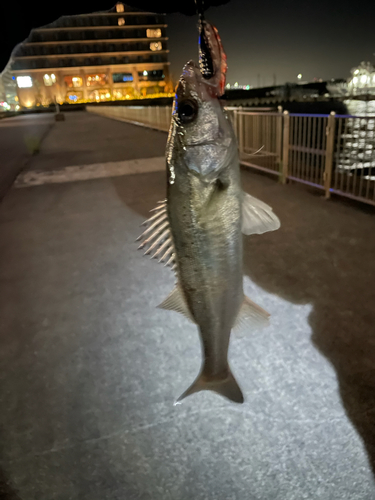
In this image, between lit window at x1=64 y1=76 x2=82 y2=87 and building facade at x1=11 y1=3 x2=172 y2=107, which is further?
lit window at x1=64 y1=76 x2=82 y2=87

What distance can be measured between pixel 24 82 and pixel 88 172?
101975 millimetres

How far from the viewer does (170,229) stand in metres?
1.75

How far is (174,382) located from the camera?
10.2 ft

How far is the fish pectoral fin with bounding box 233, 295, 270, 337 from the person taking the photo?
2131mm

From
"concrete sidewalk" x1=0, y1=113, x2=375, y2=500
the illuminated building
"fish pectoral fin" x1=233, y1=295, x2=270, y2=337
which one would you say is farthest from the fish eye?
the illuminated building

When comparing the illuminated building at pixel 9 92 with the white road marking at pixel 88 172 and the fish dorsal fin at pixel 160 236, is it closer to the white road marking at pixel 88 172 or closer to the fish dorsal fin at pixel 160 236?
the white road marking at pixel 88 172

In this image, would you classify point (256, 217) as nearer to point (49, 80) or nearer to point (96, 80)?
point (49, 80)

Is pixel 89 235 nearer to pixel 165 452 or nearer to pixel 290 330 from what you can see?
pixel 290 330

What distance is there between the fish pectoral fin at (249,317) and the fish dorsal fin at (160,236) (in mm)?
492

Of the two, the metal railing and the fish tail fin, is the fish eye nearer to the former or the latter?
the fish tail fin

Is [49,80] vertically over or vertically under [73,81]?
over

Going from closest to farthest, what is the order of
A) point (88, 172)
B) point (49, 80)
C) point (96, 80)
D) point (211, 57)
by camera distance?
point (211, 57) → point (88, 172) → point (49, 80) → point (96, 80)

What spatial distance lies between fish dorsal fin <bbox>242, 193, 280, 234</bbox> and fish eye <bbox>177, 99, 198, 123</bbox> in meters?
0.43

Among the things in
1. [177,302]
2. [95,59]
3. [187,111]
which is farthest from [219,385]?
[95,59]
